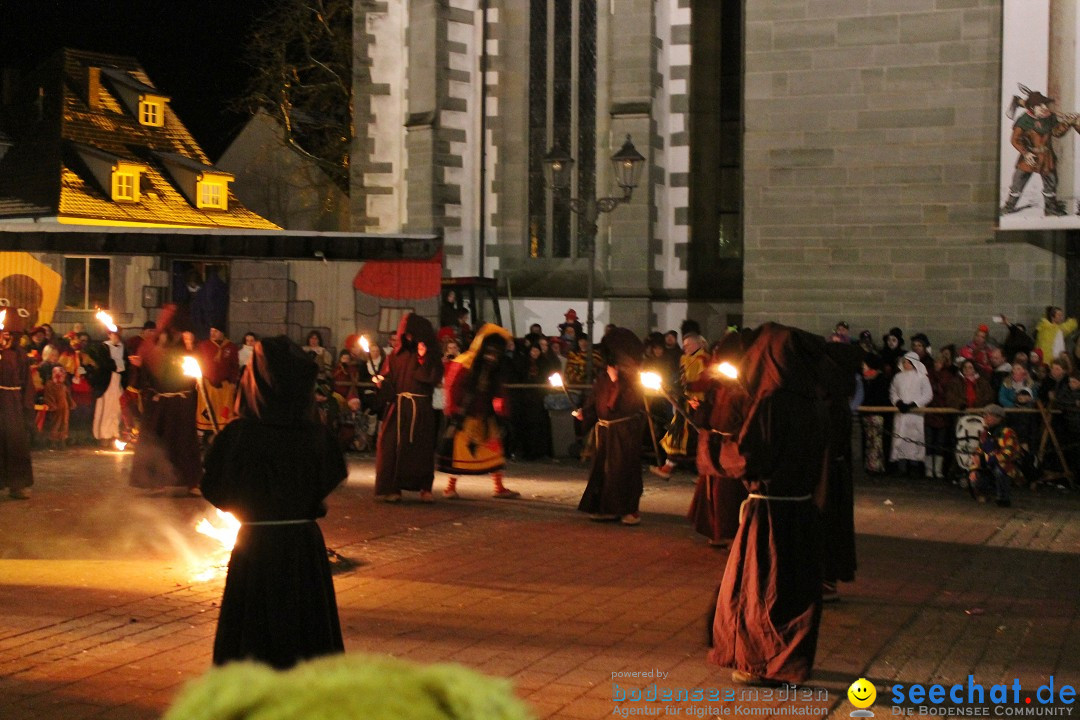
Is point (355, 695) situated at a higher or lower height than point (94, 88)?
lower

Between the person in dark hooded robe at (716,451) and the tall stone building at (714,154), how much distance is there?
8246mm

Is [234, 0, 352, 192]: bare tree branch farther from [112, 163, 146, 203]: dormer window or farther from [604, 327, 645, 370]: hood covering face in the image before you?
[604, 327, 645, 370]: hood covering face

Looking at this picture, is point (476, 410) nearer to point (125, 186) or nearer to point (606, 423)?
point (606, 423)

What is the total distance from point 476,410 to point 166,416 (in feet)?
11.0

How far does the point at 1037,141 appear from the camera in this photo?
17828 millimetres

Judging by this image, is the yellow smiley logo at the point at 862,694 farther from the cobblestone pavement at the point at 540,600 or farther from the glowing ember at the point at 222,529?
the glowing ember at the point at 222,529

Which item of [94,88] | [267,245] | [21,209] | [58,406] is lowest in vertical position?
[58,406]

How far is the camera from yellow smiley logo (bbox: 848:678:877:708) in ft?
21.4

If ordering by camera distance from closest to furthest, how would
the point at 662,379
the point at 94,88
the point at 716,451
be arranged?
1. the point at 716,451
2. the point at 662,379
3. the point at 94,88

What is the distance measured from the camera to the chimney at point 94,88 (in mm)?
41625

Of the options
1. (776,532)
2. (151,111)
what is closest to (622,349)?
(776,532)

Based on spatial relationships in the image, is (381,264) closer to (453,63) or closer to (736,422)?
(453,63)

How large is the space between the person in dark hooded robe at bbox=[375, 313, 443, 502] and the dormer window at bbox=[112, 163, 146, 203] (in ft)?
91.4

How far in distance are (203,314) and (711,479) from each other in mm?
11367
